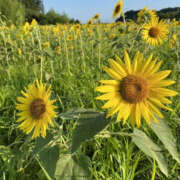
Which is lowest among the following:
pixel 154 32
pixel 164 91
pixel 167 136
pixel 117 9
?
pixel 167 136

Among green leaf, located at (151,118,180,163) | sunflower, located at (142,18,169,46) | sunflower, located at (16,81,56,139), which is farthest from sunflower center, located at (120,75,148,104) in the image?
sunflower, located at (142,18,169,46)

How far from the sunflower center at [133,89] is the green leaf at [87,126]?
115 millimetres

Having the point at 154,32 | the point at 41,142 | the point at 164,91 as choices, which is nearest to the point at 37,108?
the point at 41,142

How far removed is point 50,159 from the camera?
0.70 m

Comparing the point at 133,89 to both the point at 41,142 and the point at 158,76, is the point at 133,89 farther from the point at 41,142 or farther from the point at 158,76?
the point at 41,142

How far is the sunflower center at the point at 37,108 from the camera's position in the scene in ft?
2.69

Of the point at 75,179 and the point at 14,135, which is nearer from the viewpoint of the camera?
the point at 75,179

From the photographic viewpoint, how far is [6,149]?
0.99 m

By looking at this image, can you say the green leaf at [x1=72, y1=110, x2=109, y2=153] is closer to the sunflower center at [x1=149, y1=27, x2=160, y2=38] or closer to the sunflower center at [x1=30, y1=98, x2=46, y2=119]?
the sunflower center at [x1=30, y1=98, x2=46, y2=119]

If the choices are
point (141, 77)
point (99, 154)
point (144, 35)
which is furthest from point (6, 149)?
point (144, 35)

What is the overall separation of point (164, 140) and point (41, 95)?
522 millimetres

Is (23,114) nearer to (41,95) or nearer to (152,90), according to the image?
(41,95)

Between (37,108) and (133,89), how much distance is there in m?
0.42

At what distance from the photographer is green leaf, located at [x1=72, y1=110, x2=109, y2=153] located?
1.94ft
